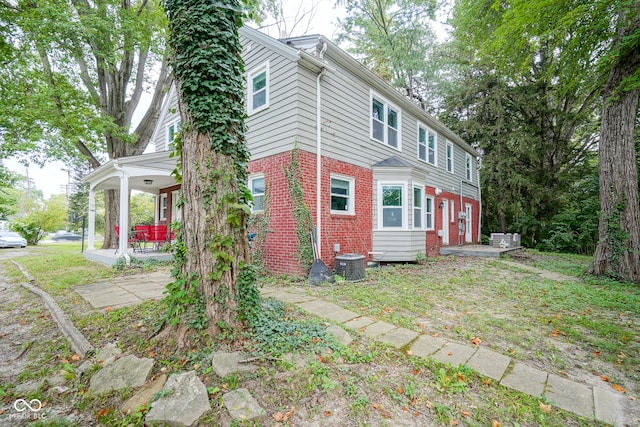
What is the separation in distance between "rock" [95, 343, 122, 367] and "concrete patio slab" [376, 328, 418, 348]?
108 inches

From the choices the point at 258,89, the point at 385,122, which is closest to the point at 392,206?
the point at 385,122

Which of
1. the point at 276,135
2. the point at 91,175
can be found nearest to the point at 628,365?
the point at 276,135

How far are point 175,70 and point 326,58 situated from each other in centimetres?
539

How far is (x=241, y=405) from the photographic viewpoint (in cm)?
206

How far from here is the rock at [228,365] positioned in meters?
2.38

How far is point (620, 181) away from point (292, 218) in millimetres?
8053

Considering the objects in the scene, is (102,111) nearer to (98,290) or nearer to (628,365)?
(98,290)

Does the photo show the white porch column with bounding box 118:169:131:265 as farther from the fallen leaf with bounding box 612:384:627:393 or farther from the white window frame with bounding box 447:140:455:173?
the white window frame with bounding box 447:140:455:173

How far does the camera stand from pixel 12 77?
34.7 feet

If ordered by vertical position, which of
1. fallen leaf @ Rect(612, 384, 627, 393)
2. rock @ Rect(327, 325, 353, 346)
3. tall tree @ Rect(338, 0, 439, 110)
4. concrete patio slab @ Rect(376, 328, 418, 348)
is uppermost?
tall tree @ Rect(338, 0, 439, 110)

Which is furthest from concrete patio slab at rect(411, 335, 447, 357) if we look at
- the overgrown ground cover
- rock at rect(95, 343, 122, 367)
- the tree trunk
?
the tree trunk

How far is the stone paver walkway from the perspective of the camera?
2184 mm

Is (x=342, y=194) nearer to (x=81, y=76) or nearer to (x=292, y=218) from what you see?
(x=292, y=218)

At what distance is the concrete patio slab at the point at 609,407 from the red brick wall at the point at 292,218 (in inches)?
197
